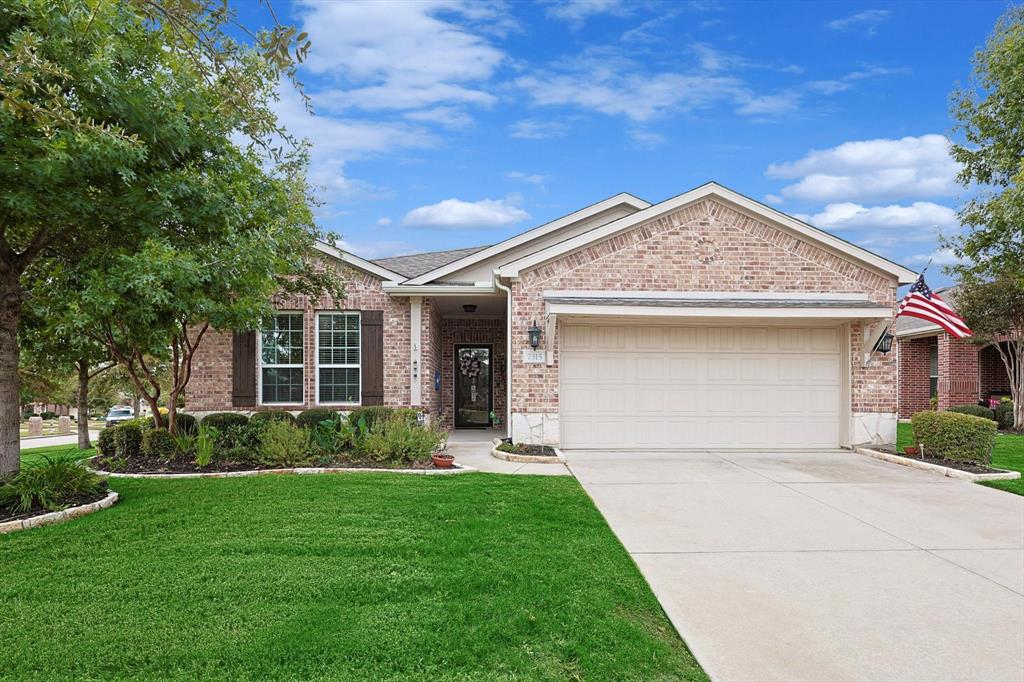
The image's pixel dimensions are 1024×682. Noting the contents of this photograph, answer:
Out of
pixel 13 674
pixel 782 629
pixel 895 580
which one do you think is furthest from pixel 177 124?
pixel 895 580

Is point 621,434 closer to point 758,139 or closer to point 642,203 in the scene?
point 642,203

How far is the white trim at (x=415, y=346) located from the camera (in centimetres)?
1359

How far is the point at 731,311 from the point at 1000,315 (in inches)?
449

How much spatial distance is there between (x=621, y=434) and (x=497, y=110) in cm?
885

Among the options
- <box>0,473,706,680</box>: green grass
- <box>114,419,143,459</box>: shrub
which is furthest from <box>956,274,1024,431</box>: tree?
<box>114,419,143,459</box>: shrub

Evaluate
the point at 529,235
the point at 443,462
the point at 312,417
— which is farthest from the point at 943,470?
the point at 312,417

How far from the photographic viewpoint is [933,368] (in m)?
23.1

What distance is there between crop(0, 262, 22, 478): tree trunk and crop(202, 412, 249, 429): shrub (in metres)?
4.13

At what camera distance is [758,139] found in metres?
15.9

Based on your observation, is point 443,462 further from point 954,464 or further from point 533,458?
point 954,464

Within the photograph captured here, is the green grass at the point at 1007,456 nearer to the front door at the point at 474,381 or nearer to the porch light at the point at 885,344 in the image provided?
the porch light at the point at 885,344

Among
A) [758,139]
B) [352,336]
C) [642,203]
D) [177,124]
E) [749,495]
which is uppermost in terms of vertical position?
[758,139]

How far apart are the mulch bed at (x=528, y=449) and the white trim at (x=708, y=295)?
274cm

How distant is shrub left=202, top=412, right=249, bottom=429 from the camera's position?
11.6 metres
